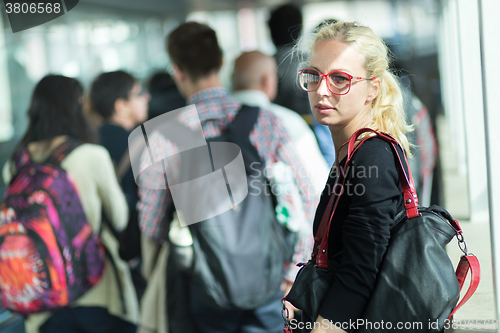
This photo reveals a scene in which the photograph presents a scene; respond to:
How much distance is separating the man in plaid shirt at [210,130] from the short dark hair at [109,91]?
103 centimetres

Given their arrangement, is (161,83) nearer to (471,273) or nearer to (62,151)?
(62,151)

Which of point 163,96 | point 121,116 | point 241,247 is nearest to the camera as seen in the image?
point 241,247

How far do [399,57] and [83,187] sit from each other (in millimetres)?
1612

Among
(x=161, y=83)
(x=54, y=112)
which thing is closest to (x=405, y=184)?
(x=54, y=112)

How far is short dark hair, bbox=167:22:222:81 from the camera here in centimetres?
212

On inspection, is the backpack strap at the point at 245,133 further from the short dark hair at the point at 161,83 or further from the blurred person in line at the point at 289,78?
the short dark hair at the point at 161,83

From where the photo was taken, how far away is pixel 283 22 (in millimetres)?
2805

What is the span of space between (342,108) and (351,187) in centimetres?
18

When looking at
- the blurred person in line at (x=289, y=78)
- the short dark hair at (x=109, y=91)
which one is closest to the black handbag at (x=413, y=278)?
the blurred person in line at (x=289, y=78)

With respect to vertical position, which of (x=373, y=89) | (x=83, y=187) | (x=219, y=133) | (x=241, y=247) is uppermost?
(x=373, y=89)

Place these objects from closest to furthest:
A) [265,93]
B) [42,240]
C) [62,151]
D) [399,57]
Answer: [399,57]
[42,240]
[62,151]
[265,93]

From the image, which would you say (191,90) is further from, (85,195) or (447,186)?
(447,186)

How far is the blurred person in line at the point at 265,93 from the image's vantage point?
2.27 meters

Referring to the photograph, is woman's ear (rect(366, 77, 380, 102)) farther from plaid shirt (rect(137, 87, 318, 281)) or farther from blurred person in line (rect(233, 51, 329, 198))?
blurred person in line (rect(233, 51, 329, 198))
